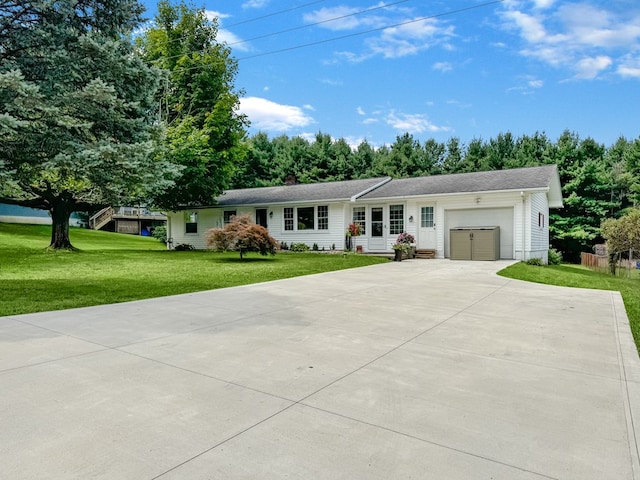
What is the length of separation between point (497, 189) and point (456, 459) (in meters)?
15.0

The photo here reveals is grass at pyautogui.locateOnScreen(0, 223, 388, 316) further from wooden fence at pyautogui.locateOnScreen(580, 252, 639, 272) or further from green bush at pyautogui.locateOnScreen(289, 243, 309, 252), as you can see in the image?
wooden fence at pyautogui.locateOnScreen(580, 252, 639, 272)

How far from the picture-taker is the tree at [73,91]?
24.4 feet

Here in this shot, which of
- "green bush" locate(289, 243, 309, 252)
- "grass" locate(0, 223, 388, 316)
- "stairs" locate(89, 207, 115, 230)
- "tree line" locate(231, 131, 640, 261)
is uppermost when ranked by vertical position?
"tree line" locate(231, 131, 640, 261)

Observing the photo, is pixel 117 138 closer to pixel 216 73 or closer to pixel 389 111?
pixel 216 73

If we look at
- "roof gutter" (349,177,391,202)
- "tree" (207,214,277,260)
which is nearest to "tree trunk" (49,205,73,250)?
"tree" (207,214,277,260)

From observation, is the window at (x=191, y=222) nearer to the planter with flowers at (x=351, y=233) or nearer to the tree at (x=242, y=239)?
the planter with flowers at (x=351, y=233)

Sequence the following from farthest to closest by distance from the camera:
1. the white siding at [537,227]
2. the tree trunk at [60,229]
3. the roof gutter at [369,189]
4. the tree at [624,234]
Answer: the roof gutter at [369,189]
the tree trunk at [60,229]
the tree at [624,234]
the white siding at [537,227]

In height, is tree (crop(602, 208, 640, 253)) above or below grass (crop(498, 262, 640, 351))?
above

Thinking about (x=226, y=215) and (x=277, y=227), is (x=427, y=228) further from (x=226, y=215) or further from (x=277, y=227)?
(x=226, y=215)

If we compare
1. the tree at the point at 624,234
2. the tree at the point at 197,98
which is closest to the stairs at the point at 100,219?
the tree at the point at 197,98

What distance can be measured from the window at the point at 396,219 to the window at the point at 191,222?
1282 centimetres

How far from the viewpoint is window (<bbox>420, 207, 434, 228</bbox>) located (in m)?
17.4

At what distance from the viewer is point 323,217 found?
20.3m

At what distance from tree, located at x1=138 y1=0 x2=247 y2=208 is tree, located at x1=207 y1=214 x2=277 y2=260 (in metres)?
7.50
